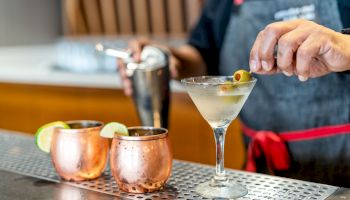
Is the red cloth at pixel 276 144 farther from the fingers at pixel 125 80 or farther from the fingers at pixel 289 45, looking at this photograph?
the fingers at pixel 289 45

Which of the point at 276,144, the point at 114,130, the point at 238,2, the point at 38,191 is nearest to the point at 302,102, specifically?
the point at 276,144

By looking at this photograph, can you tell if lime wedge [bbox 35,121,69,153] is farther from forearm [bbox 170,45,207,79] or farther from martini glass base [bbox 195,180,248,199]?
forearm [bbox 170,45,207,79]

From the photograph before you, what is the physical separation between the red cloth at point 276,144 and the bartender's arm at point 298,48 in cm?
41

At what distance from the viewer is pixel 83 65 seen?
294 centimetres

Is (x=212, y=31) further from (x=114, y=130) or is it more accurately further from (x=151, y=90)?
(x=114, y=130)

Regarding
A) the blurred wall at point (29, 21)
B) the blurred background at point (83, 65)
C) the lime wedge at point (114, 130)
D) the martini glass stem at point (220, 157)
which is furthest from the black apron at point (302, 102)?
the blurred wall at point (29, 21)

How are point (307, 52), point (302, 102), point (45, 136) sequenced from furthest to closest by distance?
point (302, 102) → point (45, 136) → point (307, 52)

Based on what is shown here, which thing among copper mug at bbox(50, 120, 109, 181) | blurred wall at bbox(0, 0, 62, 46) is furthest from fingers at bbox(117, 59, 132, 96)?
blurred wall at bbox(0, 0, 62, 46)

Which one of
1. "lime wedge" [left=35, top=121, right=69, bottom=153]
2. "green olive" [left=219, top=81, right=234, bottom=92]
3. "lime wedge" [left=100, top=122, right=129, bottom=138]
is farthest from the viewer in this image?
"lime wedge" [left=35, top=121, right=69, bottom=153]

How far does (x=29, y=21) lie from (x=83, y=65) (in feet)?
3.33

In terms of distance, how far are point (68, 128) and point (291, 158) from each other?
617 millimetres

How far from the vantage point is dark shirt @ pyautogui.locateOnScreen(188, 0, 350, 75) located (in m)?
1.61

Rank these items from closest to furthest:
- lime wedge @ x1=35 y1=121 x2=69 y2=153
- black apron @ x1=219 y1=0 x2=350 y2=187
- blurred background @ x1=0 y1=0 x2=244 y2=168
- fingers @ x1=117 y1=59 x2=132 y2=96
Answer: lime wedge @ x1=35 y1=121 x2=69 y2=153, black apron @ x1=219 y1=0 x2=350 y2=187, fingers @ x1=117 y1=59 x2=132 y2=96, blurred background @ x1=0 y1=0 x2=244 y2=168

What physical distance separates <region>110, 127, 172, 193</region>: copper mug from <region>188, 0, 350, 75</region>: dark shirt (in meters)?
0.72
